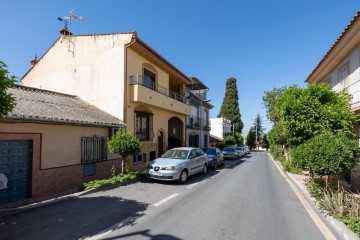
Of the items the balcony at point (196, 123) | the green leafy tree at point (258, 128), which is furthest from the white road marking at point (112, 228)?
the green leafy tree at point (258, 128)

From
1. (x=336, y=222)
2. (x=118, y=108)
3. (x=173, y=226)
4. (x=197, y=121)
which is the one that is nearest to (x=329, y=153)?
(x=336, y=222)

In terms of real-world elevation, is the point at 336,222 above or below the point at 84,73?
below

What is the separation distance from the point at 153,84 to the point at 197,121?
1286cm

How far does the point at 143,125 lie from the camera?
16.7 m

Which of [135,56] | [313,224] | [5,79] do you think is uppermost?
[135,56]

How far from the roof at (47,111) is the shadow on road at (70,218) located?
3157 mm

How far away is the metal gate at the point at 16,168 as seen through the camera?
25.8 ft

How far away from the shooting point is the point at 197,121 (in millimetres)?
29562

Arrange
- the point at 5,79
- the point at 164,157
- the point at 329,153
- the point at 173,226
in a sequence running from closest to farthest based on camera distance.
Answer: the point at 5,79
the point at 173,226
the point at 329,153
the point at 164,157

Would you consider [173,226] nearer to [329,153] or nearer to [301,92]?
[329,153]

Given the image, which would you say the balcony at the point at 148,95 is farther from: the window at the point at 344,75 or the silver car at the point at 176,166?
the window at the point at 344,75

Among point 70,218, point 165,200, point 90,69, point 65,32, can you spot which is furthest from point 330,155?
point 65,32

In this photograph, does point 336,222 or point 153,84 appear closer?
point 336,222

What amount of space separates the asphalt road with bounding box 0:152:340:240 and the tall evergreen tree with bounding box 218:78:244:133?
52581mm
